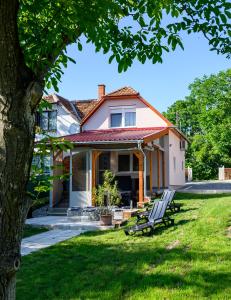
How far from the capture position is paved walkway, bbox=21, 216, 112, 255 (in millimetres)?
11609

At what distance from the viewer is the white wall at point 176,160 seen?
25.9m

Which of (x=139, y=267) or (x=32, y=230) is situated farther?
(x=32, y=230)

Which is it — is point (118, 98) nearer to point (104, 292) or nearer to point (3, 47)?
point (104, 292)

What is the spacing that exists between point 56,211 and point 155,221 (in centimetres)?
891

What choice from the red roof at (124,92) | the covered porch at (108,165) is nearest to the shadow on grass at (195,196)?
the covered porch at (108,165)

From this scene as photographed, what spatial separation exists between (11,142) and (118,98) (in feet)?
68.5

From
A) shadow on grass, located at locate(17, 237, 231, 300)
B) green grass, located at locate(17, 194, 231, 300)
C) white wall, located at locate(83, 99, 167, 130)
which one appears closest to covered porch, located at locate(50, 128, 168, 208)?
white wall, located at locate(83, 99, 167, 130)

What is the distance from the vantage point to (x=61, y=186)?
70.4ft

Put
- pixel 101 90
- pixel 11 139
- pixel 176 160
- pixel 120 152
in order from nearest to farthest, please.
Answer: pixel 11 139
pixel 120 152
pixel 101 90
pixel 176 160

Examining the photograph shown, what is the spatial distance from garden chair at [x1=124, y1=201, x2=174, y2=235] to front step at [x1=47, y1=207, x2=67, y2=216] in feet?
24.6

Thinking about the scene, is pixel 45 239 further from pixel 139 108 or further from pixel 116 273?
pixel 139 108

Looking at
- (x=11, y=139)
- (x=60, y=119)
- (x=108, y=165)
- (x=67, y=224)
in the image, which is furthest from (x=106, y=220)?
(x=11, y=139)

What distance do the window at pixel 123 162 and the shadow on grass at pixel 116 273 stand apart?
40.2 ft

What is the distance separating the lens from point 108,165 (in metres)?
22.3
